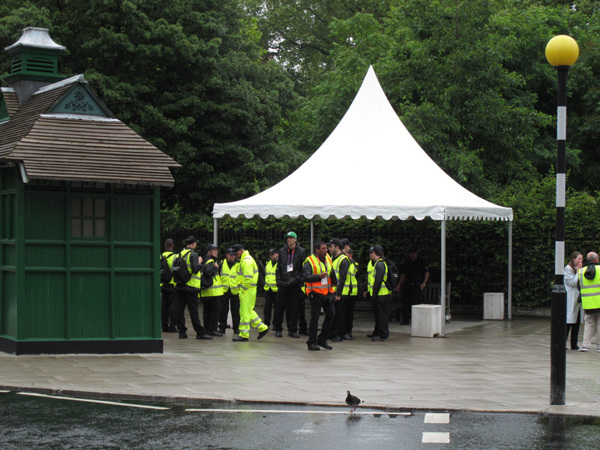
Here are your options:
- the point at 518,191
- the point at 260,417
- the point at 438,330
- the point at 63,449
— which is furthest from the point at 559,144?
the point at 518,191

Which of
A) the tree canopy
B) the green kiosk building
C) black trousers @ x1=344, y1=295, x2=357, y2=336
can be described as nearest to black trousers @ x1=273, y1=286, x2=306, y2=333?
black trousers @ x1=344, y1=295, x2=357, y2=336

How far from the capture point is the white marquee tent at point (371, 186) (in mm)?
17922

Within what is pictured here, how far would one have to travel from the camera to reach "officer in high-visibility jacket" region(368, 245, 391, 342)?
17047 millimetres

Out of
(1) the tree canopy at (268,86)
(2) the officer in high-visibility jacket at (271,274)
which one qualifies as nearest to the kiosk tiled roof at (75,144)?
(2) the officer in high-visibility jacket at (271,274)

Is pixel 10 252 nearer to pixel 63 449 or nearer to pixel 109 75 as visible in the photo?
pixel 63 449

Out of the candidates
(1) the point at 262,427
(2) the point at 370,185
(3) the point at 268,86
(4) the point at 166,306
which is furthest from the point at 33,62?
(3) the point at 268,86

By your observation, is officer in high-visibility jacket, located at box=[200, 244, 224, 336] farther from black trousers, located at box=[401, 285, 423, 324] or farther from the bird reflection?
the bird reflection

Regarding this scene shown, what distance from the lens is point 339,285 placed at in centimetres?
1619

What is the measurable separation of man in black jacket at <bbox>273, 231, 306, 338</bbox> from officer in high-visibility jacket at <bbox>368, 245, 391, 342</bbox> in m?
1.42

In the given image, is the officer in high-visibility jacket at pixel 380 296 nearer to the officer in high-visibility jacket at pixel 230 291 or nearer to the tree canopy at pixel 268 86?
the officer in high-visibility jacket at pixel 230 291

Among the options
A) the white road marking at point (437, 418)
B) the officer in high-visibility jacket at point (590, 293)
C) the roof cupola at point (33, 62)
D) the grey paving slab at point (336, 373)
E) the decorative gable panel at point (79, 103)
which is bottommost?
the grey paving slab at point (336, 373)

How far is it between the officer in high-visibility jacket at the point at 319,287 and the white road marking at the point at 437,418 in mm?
5631

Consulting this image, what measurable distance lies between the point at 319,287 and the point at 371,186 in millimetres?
4453

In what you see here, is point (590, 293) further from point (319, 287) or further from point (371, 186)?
point (371, 186)
